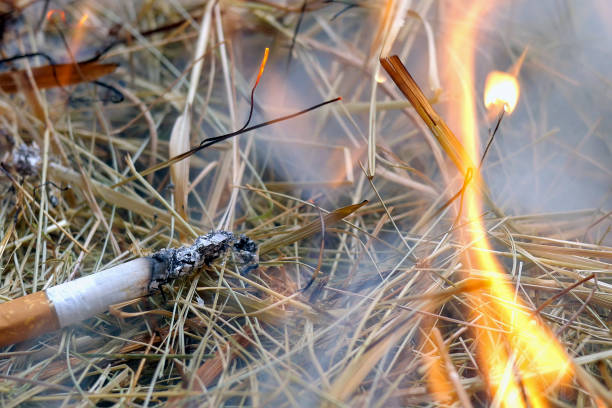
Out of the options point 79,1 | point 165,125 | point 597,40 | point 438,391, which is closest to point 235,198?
point 165,125

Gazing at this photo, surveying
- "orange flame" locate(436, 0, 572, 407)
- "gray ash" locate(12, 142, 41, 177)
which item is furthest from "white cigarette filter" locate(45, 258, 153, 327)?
"orange flame" locate(436, 0, 572, 407)

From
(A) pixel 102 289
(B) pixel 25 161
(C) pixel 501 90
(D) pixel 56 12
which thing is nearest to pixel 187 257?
(A) pixel 102 289

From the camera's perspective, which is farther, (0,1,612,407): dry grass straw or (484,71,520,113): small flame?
(484,71,520,113): small flame

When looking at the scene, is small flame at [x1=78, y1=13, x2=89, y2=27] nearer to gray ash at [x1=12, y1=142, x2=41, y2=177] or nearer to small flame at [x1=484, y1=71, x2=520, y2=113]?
gray ash at [x1=12, y1=142, x2=41, y2=177]

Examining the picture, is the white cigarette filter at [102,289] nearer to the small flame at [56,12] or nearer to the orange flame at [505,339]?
the orange flame at [505,339]

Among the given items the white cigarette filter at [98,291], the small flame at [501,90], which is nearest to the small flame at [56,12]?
the white cigarette filter at [98,291]

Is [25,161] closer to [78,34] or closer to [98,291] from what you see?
[98,291]
